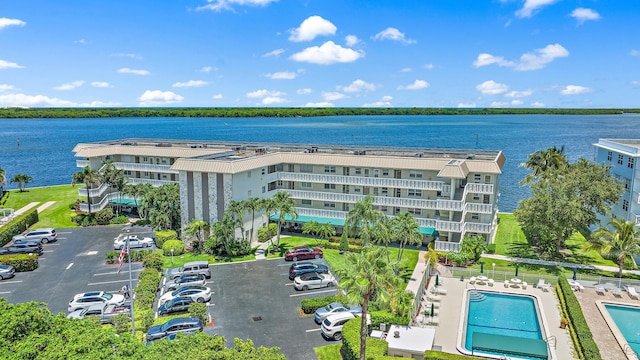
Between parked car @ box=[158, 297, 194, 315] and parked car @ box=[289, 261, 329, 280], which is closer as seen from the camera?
parked car @ box=[158, 297, 194, 315]

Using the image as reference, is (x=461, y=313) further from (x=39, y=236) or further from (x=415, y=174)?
(x=39, y=236)

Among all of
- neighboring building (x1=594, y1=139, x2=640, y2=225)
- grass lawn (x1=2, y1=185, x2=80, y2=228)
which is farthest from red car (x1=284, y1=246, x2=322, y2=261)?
neighboring building (x1=594, y1=139, x2=640, y2=225)

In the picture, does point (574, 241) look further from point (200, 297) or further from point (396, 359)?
point (200, 297)

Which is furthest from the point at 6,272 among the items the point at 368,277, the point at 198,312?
the point at 368,277

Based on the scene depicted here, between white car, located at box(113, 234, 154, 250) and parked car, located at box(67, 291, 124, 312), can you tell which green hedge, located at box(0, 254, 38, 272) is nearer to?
white car, located at box(113, 234, 154, 250)

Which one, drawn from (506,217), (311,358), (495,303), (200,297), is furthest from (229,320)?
(506,217)
